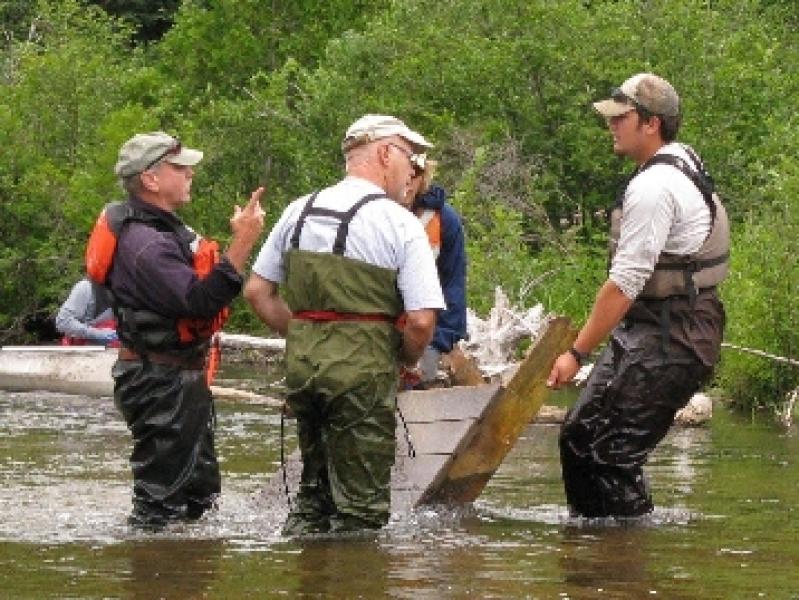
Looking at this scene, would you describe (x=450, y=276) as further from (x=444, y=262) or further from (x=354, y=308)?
(x=354, y=308)

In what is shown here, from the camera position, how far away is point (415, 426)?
970cm

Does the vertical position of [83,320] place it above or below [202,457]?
above

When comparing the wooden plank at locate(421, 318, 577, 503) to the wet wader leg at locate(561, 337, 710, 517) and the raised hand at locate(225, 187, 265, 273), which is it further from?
the raised hand at locate(225, 187, 265, 273)

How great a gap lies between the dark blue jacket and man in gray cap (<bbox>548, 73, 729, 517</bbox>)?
0.84 metres

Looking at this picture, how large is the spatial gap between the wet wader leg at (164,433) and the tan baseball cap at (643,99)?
2087mm

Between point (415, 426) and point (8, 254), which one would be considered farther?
point (8, 254)

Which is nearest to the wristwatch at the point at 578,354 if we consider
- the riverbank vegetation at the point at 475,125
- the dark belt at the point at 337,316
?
the dark belt at the point at 337,316

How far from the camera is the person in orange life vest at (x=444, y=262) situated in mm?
9688

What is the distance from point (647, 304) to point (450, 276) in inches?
46.6

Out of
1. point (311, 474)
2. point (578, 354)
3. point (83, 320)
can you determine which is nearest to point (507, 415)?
point (578, 354)

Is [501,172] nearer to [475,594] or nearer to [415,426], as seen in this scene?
[415,426]

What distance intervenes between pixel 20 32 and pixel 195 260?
41920 mm

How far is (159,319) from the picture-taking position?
8.80 metres

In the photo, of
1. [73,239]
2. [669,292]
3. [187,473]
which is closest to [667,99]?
[669,292]
